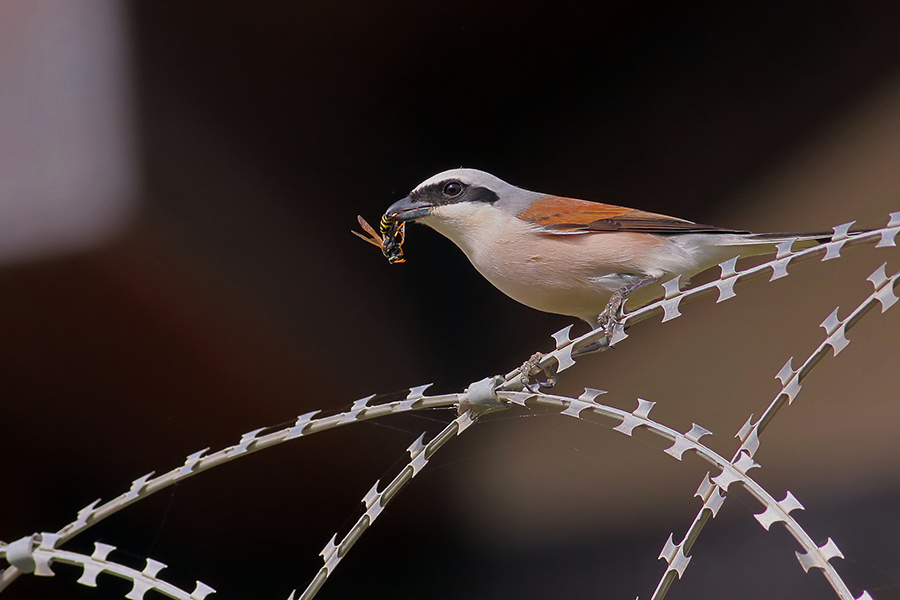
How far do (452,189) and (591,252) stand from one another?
27cm

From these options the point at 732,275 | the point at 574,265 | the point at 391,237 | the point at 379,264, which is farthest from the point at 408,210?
the point at 379,264

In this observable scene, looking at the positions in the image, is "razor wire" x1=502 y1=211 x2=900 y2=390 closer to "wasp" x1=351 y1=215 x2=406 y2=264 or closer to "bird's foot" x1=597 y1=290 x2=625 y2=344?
"bird's foot" x1=597 y1=290 x2=625 y2=344

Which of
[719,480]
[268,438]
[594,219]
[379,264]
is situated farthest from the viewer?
[379,264]

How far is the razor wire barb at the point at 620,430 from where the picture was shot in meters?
0.69

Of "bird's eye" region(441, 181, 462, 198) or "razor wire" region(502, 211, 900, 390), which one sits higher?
"bird's eye" region(441, 181, 462, 198)

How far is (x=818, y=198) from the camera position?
2.05m

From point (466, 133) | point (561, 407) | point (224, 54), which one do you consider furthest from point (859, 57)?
point (561, 407)

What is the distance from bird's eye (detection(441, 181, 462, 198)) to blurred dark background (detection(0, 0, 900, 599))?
0.83 meters

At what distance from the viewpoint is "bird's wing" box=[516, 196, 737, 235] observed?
46.6 inches

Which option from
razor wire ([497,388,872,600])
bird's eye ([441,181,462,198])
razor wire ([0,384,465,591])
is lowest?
razor wire ([497,388,872,600])

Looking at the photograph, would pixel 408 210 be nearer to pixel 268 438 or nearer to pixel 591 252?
pixel 591 252

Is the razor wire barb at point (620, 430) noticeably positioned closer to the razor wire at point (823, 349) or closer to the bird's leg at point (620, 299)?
the razor wire at point (823, 349)

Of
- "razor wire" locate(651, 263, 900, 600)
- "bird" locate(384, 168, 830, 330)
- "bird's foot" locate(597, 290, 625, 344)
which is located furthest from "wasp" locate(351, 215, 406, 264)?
"razor wire" locate(651, 263, 900, 600)

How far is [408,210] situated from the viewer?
4.20 ft
